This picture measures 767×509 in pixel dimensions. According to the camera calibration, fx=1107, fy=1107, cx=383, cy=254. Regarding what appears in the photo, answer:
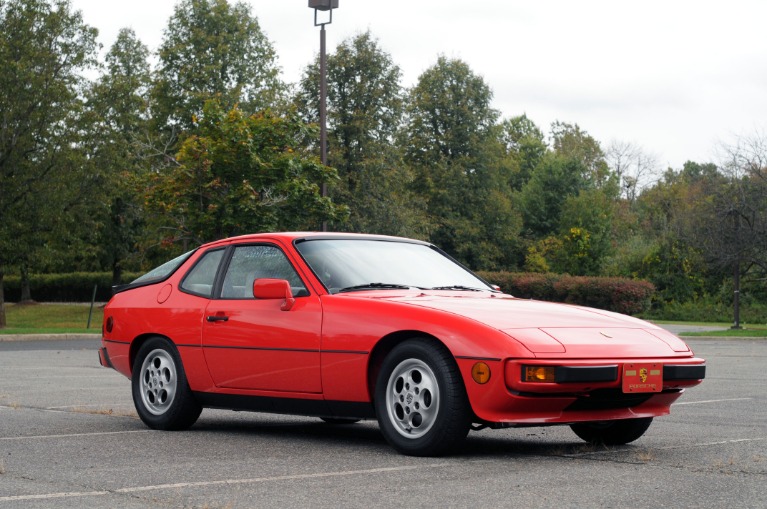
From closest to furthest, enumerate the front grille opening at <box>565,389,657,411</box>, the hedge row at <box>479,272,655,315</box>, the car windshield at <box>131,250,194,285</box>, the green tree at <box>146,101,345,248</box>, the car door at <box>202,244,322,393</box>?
1. the front grille opening at <box>565,389,657,411</box>
2. the car door at <box>202,244,322,393</box>
3. the car windshield at <box>131,250,194,285</box>
4. the green tree at <box>146,101,345,248</box>
5. the hedge row at <box>479,272,655,315</box>

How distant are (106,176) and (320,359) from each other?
33.7 metres

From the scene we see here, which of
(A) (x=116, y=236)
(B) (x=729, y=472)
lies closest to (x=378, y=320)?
(B) (x=729, y=472)

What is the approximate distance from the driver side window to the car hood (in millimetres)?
922

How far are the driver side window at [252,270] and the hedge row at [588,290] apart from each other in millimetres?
36660

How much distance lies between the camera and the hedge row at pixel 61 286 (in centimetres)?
6938

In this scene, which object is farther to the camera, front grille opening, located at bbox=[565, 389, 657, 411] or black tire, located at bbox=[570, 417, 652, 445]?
black tire, located at bbox=[570, 417, 652, 445]

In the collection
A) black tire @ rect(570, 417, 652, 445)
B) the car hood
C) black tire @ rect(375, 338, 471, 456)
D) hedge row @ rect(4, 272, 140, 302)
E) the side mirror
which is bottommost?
hedge row @ rect(4, 272, 140, 302)

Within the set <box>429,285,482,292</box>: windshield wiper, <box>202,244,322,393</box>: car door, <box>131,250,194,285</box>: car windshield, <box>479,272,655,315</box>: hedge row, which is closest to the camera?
<box>202,244,322,393</box>: car door

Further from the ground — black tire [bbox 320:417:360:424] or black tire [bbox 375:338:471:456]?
black tire [bbox 375:338:471:456]

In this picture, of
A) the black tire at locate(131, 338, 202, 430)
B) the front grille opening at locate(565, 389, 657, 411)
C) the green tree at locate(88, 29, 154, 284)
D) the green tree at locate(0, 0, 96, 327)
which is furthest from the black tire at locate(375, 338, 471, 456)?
the green tree at locate(0, 0, 96, 327)

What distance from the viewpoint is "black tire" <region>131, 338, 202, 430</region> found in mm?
8258

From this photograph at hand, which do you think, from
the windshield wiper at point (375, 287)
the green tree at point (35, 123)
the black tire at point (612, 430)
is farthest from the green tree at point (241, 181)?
the black tire at point (612, 430)

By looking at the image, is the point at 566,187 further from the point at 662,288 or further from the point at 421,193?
the point at 662,288

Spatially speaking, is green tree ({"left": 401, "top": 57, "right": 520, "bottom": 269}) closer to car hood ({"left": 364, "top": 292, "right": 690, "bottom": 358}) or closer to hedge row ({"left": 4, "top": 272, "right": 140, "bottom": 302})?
hedge row ({"left": 4, "top": 272, "right": 140, "bottom": 302})
